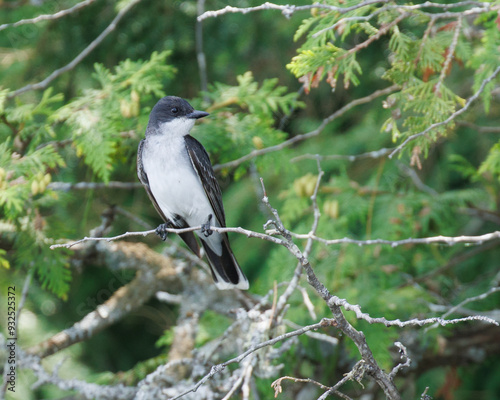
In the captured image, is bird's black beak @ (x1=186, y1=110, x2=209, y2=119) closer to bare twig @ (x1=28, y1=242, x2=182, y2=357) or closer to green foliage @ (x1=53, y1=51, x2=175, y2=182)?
green foliage @ (x1=53, y1=51, x2=175, y2=182)

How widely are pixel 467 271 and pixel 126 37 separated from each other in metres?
3.30

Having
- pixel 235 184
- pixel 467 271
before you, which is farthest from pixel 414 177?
pixel 235 184

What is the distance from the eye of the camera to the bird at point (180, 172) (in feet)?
12.2

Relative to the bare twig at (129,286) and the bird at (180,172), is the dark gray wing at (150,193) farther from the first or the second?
the bare twig at (129,286)

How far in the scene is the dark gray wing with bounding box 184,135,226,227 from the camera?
3.72 metres

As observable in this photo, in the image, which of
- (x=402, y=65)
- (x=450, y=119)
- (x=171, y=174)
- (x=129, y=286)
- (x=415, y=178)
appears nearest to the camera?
(x=450, y=119)

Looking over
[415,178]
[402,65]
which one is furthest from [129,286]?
[402,65]

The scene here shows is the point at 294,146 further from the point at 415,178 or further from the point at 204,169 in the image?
the point at 204,169

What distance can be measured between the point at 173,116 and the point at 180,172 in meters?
0.34

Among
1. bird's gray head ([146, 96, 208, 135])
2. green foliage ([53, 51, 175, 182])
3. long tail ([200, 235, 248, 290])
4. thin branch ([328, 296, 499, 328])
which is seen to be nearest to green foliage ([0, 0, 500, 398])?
green foliage ([53, 51, 175, 182])

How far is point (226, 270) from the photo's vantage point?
395 cm

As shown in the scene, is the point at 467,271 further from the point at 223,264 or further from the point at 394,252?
the point at 223,264

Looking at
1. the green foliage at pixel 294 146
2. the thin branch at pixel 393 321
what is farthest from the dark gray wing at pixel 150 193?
the thin branch at pixel 393 321

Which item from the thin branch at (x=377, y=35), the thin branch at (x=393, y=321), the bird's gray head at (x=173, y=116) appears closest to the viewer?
the thin branch at (x=393, y=321)
